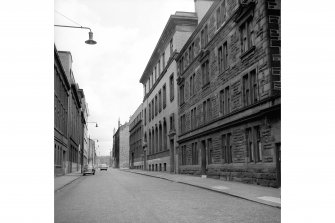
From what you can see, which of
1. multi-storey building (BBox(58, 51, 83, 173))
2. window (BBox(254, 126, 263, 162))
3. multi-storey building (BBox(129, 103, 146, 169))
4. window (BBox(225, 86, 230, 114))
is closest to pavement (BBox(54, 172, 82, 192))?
window (BBox(254, 126, 263, 162))

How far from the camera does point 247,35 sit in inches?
875

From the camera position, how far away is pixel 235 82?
943 inches

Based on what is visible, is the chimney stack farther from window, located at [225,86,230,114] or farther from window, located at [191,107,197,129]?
window, located at [225,86,230,114]

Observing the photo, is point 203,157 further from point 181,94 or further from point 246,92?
point 181,94

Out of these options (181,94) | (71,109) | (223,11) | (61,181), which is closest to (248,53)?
(223,11)

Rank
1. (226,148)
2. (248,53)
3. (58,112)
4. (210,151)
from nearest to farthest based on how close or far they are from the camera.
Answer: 1. (248,53)
2. (226,148)
3. (210,151)
4. (58,112)

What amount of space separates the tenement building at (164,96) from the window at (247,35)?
61.4 feet

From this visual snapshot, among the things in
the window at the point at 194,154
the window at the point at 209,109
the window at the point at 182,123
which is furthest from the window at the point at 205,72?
the window at the point at 182,123

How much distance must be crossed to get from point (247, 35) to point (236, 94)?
11.7ft
